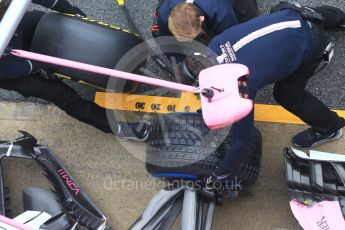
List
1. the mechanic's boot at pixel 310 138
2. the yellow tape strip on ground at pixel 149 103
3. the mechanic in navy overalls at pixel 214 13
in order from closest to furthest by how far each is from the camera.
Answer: the mechanic in navy overalls at pixel 214 13 < the mechanic's boot at pixel 310 138 < the yellow tape strip on ground at pixel 149 103

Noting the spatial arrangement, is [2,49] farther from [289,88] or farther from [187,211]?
[289,88]

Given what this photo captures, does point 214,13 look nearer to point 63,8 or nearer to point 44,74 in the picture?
point 63,8

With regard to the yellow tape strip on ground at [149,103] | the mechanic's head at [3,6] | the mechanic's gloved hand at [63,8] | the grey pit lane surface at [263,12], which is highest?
the mechanic's head at [3,6]

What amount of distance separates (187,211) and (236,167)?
34 centimetres

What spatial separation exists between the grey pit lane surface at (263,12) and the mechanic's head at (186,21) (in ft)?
2.79

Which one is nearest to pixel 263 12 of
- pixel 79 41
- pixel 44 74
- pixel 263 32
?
pixel 263 32

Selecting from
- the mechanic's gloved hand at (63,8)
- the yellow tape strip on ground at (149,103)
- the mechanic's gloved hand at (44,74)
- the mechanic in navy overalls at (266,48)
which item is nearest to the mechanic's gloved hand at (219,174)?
the mechanic in navy overalls at (266,48)

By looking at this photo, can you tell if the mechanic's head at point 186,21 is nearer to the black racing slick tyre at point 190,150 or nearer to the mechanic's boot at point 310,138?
the black racing slick tyre at point 190,150

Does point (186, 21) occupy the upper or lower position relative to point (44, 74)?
upper

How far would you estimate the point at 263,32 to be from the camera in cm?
225

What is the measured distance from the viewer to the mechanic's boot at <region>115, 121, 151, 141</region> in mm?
3086

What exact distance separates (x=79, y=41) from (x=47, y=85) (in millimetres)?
362

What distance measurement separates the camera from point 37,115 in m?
3.28

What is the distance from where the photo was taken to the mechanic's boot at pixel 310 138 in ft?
9.63
